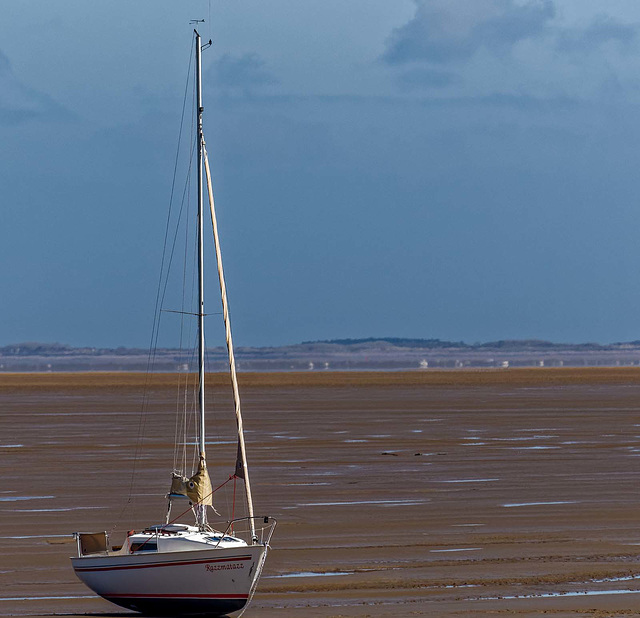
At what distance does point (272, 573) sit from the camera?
1570 centimetres

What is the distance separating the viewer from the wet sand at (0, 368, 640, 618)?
1451 cm

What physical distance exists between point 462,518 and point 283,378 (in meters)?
65.7

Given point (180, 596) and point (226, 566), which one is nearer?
point (226, 566)

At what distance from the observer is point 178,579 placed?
43.6 feet

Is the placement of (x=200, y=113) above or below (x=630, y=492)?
above

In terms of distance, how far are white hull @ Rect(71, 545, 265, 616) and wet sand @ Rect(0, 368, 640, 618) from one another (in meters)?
0.52

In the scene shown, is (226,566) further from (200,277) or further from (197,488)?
(200,277)

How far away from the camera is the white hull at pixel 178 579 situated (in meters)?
13.1

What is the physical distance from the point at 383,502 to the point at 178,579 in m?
9.54

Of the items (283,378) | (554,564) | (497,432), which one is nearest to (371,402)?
(497,432)

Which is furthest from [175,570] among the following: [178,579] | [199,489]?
[199,489]

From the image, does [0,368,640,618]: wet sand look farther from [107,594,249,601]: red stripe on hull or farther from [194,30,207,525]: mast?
[194,30,207,525]: mast

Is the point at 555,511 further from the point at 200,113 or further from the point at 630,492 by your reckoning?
the point at 200,113

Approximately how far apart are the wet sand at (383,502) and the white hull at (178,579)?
524 millimetres
